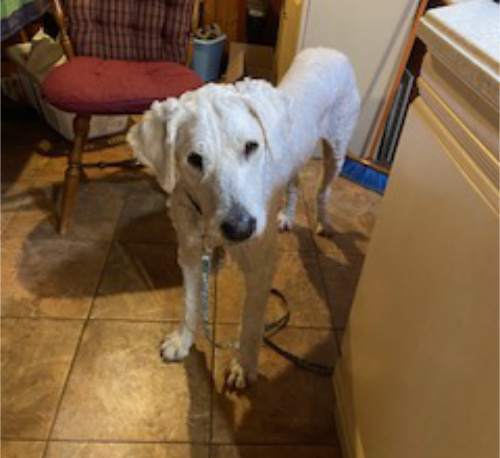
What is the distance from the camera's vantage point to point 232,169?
1024mm

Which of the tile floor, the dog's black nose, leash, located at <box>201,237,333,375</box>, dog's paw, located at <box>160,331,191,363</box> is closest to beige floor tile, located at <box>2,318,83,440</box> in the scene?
the tile floor

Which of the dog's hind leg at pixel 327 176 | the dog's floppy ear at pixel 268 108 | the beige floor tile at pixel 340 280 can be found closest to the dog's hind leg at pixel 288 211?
the dog's hind leg at pixel 327 176

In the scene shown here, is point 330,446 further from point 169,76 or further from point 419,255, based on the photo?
point 169,76

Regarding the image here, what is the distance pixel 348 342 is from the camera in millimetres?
1278

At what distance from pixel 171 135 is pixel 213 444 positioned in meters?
0.86

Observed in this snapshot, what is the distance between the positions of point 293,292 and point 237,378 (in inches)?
18.7

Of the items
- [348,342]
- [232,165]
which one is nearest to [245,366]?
[348,342]

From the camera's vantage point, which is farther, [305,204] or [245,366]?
[305,204]

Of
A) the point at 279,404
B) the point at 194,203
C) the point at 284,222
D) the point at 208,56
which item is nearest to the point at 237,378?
the point at 279,404

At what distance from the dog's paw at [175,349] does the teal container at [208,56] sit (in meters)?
2.05

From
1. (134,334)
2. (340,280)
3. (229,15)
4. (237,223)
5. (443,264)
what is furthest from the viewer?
(229,15)

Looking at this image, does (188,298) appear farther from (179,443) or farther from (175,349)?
(179,443)

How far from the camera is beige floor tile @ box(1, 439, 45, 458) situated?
1.27 m

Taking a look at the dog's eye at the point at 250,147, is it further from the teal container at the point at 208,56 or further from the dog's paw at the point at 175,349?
the teal container at the point at 208,56
